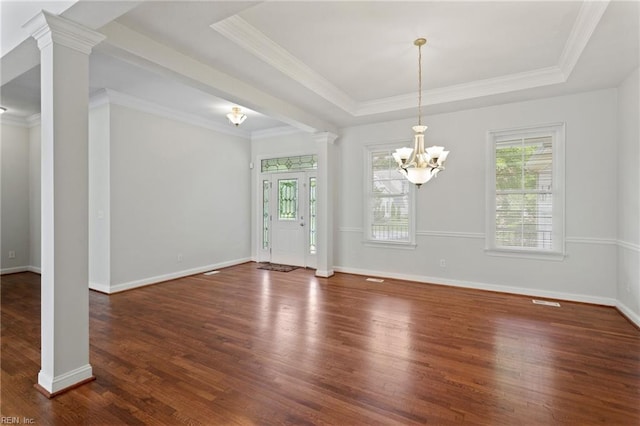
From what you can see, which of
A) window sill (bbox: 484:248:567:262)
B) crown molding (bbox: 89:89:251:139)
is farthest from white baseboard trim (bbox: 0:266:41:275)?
window sill (bbox: 484:248:567:262)

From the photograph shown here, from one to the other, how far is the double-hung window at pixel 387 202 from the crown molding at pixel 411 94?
965mm

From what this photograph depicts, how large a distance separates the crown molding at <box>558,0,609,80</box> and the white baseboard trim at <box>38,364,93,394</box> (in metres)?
4.70

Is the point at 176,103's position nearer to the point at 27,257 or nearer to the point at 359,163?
the point at 359,163

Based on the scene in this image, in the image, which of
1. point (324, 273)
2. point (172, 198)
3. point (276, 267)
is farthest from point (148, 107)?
point (324, 273)

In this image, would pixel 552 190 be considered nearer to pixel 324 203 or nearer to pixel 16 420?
pixel 324 203

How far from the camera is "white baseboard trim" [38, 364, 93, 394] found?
2.18 m

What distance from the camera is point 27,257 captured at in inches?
247

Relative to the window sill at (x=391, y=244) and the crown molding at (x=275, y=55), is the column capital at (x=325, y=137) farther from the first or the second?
the window sill at (x=391, y=244)

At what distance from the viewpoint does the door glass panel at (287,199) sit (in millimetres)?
6840

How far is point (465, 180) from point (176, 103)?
4802 millimetres

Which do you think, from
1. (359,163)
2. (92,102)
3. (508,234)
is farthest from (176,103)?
(508,234)

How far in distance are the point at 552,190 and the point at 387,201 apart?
2.41 meters

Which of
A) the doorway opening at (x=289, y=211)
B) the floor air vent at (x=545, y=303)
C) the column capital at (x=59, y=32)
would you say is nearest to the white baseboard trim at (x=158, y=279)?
the doorway opening at (x=289, y=211)

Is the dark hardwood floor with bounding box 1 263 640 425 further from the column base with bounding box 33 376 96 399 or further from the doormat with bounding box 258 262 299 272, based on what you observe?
the doormat with bounding box 258 262 299 272
